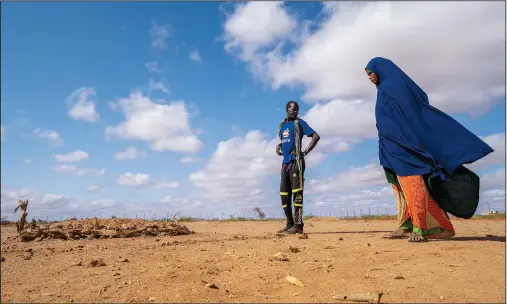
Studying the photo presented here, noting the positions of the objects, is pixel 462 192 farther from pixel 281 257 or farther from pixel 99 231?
pixel 99 231

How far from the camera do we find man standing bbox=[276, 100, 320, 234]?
26.8 feet

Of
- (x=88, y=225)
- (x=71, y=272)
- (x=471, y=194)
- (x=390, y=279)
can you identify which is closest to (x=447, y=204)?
(x=471, y=194)

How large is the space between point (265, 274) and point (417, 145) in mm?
3356

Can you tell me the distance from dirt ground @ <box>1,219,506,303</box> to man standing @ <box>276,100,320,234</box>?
225 cm

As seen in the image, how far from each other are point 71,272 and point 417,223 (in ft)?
15.5

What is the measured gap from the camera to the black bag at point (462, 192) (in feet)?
19.5

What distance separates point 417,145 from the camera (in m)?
6.06

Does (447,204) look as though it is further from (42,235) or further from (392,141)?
(42,235)

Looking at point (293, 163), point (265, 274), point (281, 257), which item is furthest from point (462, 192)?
point (265, 274)

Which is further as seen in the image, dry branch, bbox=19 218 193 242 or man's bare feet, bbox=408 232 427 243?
dry branch, bbox=19 218 193 242

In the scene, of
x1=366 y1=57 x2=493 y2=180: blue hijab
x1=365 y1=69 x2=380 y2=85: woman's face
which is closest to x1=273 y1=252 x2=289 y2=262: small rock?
x1=366 y1=57 x2=493 y2=180: blue hijab

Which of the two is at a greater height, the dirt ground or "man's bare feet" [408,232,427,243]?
"man's bare feet" [408,232,427,243]

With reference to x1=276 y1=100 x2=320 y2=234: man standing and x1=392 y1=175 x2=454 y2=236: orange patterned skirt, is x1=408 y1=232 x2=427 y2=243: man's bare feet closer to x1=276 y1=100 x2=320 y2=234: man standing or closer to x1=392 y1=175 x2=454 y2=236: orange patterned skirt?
x1=392 y1=175 x2=454 y2=236: orange patterned skirt

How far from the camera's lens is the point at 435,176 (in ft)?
19.6
